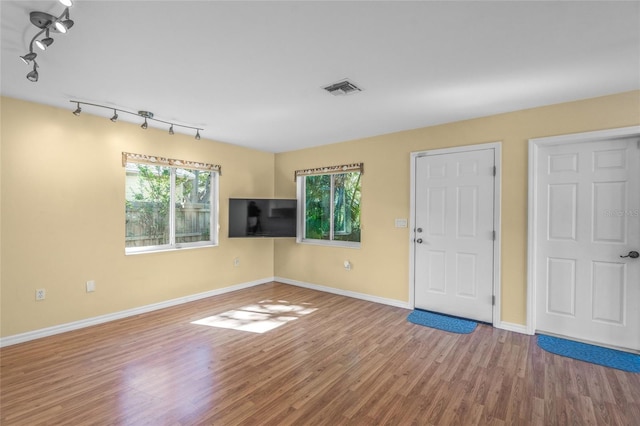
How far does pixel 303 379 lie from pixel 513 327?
2.49 meters

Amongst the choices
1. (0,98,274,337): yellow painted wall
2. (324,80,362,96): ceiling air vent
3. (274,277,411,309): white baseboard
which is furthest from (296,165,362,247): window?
(0,98,274,337): yellow painted wall

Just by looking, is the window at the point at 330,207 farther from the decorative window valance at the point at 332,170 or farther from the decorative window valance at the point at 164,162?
the decorative window valance at the point at 164,162

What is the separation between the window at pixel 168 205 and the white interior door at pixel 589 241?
4439mm

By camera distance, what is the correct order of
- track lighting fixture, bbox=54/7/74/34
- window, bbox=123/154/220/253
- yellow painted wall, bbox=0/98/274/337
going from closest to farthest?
track lighting fixture, bbox=54/7/74/34
yellow painted wall, bbox=0/98/274/337
window, bbox=123/154/220/253

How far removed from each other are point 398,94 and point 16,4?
2.75 meters

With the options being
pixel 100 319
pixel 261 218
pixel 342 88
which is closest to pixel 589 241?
pixel 342 88

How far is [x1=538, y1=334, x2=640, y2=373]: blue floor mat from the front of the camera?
8.59 ft

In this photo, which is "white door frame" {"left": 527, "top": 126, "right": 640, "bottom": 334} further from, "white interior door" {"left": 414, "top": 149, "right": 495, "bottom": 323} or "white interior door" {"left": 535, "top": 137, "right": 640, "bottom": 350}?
"white interior door" {"left": 414, "top": 149, "right": 495, "bottom": 323}

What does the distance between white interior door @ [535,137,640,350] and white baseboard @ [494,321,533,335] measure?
0.14m

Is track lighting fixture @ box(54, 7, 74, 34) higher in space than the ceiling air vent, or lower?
lower

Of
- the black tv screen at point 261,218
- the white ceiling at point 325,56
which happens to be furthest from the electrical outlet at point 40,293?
the black tv screen at point 261,218

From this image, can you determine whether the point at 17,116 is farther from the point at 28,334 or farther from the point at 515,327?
the point at 515,327

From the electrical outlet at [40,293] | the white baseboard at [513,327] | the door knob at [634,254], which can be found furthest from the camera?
the white baseboard at [513,327]

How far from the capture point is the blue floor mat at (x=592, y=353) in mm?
2619
